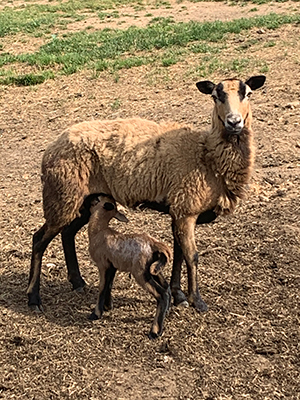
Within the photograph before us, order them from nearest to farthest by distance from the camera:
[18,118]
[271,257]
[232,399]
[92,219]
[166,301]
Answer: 1. [232,399]
2. [166,301]
3. [92,219]
4. [271,257]
5. [18,118]

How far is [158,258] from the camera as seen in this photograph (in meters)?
4.92

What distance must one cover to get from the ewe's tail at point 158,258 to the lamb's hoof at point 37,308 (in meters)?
1.25

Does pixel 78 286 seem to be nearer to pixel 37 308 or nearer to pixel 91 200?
pixel 37 308

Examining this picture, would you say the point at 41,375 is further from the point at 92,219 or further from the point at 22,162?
the point at 22,162

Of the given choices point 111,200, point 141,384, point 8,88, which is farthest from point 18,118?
point 141,384

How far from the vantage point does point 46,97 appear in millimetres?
12719

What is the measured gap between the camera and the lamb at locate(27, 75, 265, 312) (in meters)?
5.28

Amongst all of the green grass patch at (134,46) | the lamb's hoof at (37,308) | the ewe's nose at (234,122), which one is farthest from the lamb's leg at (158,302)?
the green grass patch at (134,46)

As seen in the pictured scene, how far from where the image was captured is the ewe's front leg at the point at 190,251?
5262mm

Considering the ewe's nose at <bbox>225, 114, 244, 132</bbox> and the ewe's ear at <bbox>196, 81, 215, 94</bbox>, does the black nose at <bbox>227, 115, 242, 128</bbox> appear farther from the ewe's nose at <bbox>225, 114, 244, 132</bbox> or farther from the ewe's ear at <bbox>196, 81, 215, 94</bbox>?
the ewe's ear at <bbox>196, 81, 215, 94</bbox>

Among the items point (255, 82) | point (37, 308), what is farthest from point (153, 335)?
point (255, 82)

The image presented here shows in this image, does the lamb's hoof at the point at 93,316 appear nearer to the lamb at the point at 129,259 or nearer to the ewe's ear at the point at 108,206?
the lamb at the point at 129,259

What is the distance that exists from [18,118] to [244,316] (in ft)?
25.7

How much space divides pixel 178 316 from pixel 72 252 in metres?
1.27
